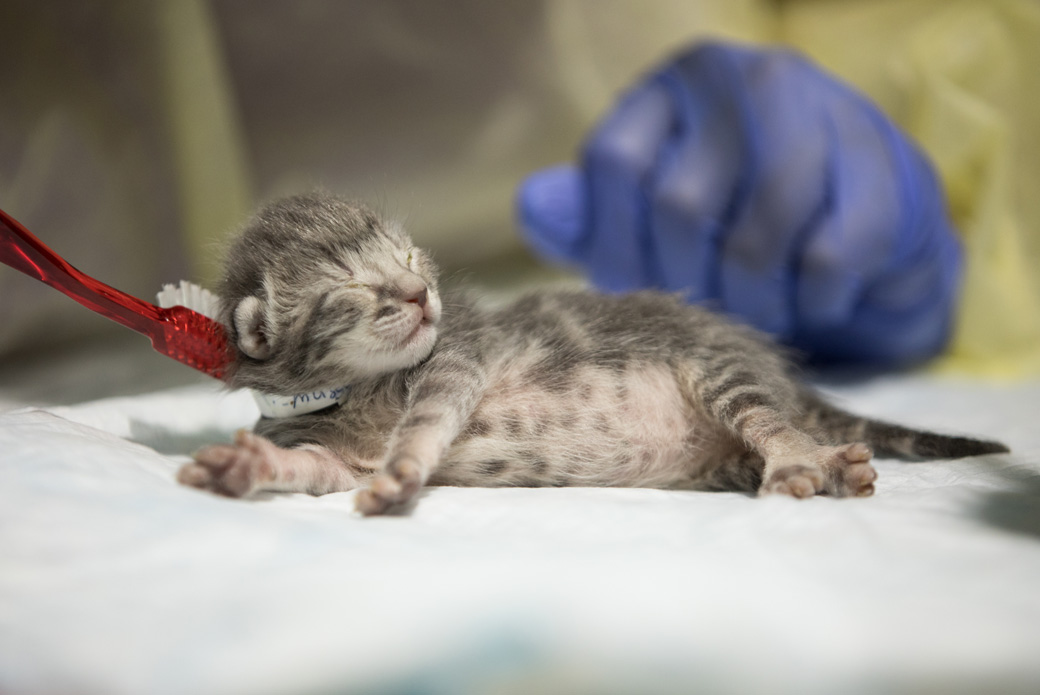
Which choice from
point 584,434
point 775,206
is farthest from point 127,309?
point 775,206

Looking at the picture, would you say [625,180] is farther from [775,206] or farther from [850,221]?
[850,221]

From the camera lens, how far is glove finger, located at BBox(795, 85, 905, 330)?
2.16 metres

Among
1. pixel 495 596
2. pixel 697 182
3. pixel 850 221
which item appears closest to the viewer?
pixel 495 596

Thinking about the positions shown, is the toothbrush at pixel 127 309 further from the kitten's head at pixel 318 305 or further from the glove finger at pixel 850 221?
the glove finger at pixel 850 221

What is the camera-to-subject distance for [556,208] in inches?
106

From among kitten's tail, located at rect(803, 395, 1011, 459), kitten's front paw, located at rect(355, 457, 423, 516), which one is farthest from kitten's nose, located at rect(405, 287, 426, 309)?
kitten's tail, located at rect(803, 395, 1011, 459)

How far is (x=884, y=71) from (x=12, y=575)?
11.9 feet

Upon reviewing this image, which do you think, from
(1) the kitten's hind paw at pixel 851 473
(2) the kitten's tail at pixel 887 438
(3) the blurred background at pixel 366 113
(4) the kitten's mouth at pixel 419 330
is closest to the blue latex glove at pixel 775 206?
(3) the blurred background at pixel 366 113

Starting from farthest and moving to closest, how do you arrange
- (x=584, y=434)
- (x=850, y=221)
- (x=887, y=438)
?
1. (x=850, y=221)
2. (x=887, y=438)
3. (x=584, y=434)

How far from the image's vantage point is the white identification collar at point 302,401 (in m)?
1.35

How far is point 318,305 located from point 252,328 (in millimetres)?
127

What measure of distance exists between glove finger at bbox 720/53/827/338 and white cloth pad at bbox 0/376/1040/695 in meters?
1.24

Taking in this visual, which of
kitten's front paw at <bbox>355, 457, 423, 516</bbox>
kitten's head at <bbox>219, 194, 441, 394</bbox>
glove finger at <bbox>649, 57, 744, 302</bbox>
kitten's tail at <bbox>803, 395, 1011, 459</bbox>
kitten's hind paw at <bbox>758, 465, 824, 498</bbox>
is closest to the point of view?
kitten's front paw at <bbox>355, 457, 423, 516</bbox>

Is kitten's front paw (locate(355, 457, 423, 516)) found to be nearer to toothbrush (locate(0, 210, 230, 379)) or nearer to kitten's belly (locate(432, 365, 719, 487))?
kitten's belly (locate(432, 365, 719, 487))
